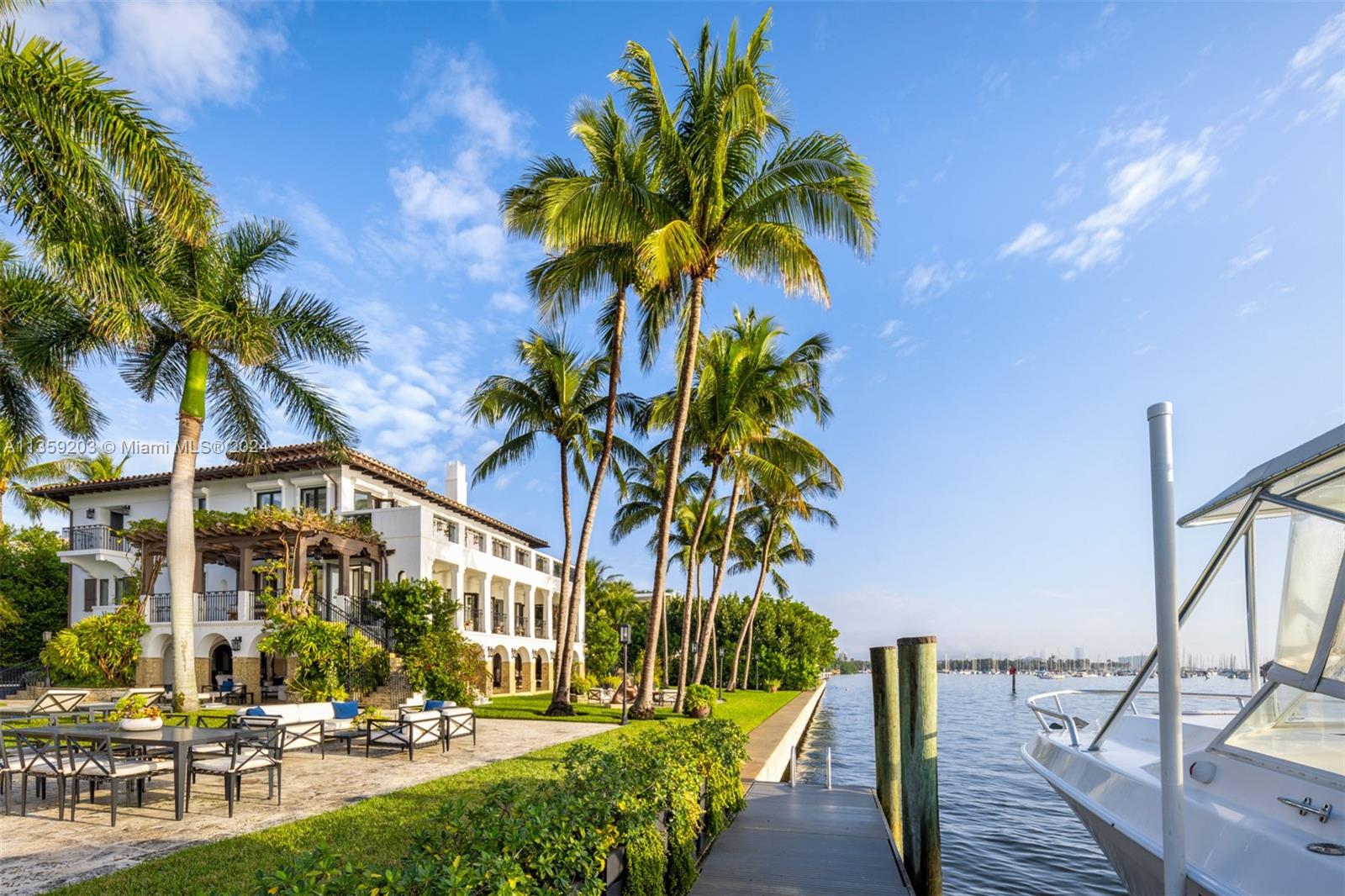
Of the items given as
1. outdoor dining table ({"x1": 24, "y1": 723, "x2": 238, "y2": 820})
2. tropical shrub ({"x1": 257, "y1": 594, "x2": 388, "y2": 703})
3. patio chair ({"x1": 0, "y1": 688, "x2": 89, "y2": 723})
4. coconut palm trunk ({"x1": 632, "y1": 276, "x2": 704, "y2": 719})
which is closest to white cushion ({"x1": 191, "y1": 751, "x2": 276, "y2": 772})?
outdoor dining table ({"x1": 24, "y1": 723, "x2": 238, "y2": 820})

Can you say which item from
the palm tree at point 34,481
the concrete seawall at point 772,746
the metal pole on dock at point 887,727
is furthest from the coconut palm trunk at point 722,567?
the palm tree at point 34,481

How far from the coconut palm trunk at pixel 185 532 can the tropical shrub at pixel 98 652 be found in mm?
7866

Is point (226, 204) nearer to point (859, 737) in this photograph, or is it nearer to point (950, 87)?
point (950, 87)

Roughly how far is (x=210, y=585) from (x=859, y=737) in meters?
24.5

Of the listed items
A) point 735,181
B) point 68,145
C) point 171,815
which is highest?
point 735,181

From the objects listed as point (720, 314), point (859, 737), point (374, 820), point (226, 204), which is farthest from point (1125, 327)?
point (859, 737)

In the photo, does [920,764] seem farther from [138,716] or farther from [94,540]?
[94,540]

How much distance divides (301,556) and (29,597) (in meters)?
19.5

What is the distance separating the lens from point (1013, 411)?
1416cm

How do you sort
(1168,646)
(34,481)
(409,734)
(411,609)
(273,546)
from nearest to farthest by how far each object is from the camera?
(1168,646) → (409,734) → (411,609) → (273,546) → (34,481)

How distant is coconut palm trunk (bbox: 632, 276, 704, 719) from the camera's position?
17391mm

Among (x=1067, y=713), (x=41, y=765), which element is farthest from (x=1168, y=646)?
(x=41, y=765)

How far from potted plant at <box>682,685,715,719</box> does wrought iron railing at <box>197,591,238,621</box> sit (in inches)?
571

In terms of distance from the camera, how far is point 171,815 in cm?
831
